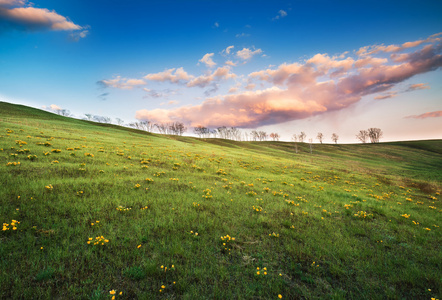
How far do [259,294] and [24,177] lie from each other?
13015 mm

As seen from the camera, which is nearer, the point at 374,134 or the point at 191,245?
the point at 191,245

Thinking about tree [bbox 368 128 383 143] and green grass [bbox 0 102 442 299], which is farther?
tree [bbox 368 128 383 143]

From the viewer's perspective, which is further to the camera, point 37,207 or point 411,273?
point 37,207

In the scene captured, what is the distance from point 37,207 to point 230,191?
404 inches

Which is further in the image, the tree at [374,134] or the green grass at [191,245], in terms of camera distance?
the tree at [374,134]

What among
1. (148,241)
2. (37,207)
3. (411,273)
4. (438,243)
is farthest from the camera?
(438,243)

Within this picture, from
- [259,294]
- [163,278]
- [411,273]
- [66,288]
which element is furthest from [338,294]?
[66,288]

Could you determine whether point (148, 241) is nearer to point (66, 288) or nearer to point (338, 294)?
point (66, 288)

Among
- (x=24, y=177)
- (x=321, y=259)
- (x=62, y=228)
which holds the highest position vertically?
(x=24, y=177)

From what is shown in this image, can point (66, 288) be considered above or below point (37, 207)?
below

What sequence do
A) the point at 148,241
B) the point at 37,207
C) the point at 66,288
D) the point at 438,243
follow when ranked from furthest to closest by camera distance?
the point at 438,243, the point at 37,207, the point at 148,241, the point at 66,288

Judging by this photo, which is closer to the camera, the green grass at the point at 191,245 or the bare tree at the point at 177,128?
the green grass at the point at 191,245

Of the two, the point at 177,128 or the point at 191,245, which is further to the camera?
the point at 177,128

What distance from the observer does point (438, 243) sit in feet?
27.0
